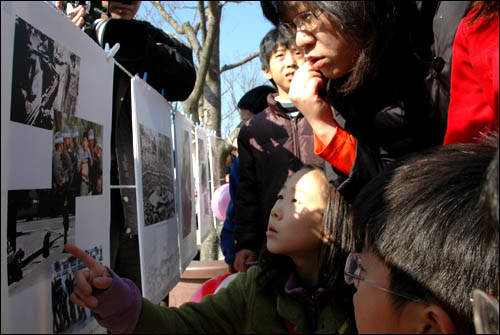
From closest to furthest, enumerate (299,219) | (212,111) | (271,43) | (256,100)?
1. (299,219)
2. (271,43)
3. (256,100)
4. (212,111)

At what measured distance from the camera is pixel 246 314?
1.34 metres

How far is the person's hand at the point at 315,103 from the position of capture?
142cm

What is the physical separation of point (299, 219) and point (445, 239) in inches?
29.4

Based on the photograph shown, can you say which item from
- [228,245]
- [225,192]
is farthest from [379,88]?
[225,192]

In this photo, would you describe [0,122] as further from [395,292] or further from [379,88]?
[379,88]

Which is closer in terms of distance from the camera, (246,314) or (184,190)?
(246,314)

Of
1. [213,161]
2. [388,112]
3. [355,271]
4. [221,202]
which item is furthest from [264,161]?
[213,161]

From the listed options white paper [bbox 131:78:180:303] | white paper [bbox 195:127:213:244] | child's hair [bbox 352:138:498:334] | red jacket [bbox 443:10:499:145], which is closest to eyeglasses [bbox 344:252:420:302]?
child's hair [bbox 352:138:498:334]

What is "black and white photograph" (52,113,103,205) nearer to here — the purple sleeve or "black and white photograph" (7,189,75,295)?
"black and white photograph" (7,189,75,295)

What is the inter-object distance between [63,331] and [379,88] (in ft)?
3.53

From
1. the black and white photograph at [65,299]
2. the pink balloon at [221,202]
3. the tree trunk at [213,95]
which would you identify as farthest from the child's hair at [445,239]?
the tree trunk at [213,95]

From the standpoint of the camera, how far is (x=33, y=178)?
2.74 feet

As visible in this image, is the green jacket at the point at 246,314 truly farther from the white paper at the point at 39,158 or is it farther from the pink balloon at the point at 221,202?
the pink balloon at the point at 221,202

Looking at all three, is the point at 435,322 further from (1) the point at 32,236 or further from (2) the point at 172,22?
(2) the point at 172,22
